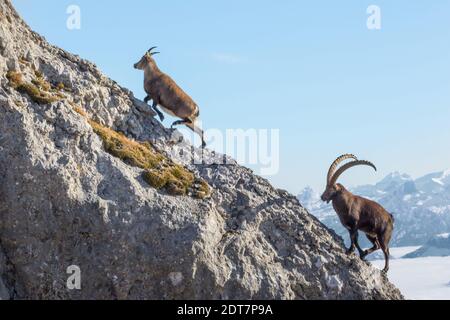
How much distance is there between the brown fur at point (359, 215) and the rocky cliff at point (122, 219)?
1012 millimetres

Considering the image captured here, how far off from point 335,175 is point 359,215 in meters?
1.87

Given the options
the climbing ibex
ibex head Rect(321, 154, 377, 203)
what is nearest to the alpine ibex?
ibex head Rect(321, 154, 377, 203)

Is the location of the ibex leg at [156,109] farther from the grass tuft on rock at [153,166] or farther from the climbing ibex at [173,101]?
the grass tuft on rock at [153,166]

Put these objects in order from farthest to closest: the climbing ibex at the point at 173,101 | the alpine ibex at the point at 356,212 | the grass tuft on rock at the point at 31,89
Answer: the climbing ibex at the point at 173,101, the alpine ibex at the point at 356,212, the grass tuft on rock at the point at 31,89

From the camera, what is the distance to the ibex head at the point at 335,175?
25.1 m

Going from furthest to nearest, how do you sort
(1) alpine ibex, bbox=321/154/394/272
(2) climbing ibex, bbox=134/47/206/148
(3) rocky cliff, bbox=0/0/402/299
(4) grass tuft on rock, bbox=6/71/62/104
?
(2) climbing ibex, bbox=134/47/206/148 → (1) alpine ibex, bbox=321/154/394/272 → (4) grass tuft on rock, bbox=6/71/62/104 → (3) rocky cliff, bbox=0/0/402/299

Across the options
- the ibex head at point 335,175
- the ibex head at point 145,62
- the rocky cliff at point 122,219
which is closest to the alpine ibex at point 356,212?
the ibex head at point 335,175

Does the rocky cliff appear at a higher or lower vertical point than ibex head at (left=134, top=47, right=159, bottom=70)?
lower

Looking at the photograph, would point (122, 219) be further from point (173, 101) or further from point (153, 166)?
point (173, 101)

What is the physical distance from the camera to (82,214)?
763 inches

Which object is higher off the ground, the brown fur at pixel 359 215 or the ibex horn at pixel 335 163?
the ibex horn at pixel 335 163

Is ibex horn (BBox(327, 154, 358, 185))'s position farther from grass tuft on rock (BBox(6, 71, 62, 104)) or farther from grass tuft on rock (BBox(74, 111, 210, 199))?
grass tuft on rock (BBox(6, 71, 62, 104))

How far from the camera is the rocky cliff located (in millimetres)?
19062
